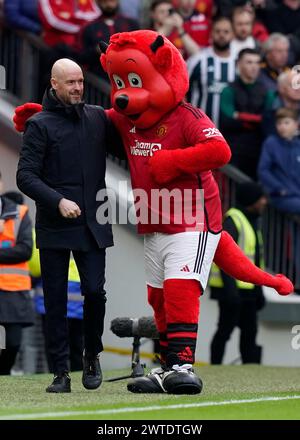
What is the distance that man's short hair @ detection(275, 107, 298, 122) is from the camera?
51.4 ft

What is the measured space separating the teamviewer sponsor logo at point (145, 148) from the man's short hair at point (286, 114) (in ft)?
19.1

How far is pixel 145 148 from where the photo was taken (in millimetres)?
10000

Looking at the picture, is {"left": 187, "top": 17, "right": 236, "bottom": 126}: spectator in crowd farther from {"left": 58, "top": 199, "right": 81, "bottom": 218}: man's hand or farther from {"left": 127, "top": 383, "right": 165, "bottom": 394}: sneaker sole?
{"left": 58, "top": 199, "right": 81, "bottom": 218}: man's hand

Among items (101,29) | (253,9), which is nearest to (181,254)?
(101,29)

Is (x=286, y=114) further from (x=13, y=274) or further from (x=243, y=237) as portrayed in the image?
(x=13, y=274)

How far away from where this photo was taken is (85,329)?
9984 mm

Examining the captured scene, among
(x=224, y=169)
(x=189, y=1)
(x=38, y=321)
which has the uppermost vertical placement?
(x=189, y=1)

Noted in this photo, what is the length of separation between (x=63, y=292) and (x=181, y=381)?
98cm

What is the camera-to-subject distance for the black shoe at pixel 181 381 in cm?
982

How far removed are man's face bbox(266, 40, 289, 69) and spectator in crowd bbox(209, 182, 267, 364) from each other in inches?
101

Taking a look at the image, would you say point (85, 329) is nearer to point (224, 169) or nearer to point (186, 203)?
point (186, 203)
